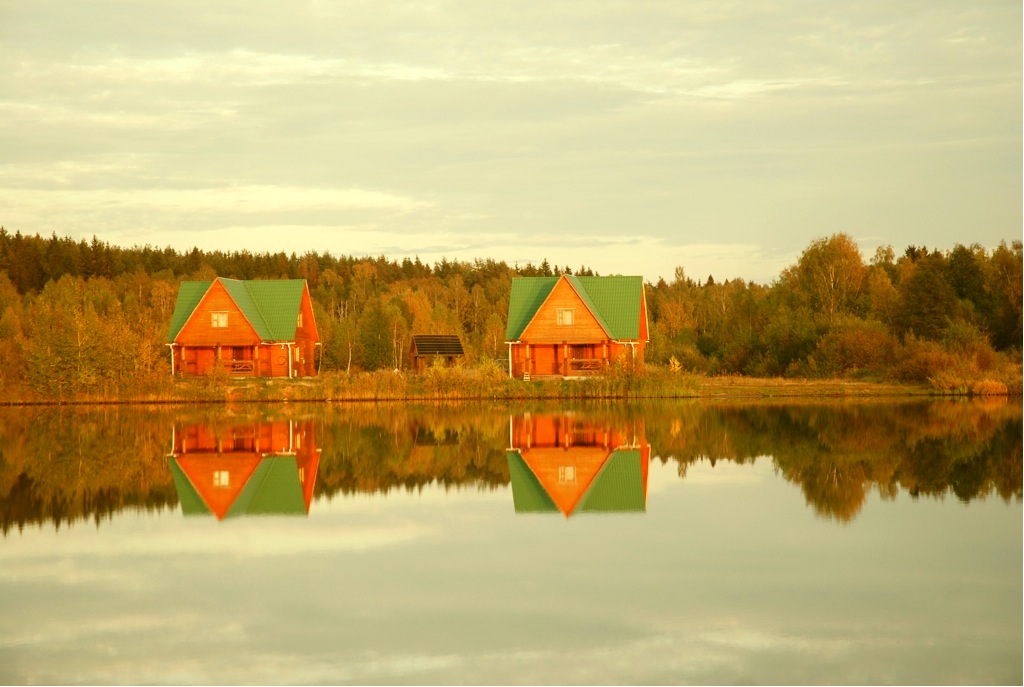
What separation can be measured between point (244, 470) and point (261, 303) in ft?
108

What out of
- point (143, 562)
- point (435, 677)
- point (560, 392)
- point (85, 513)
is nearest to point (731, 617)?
point (435, 677)

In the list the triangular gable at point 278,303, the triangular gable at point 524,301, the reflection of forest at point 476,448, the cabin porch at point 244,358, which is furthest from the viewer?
the triangular gable at point 278,303

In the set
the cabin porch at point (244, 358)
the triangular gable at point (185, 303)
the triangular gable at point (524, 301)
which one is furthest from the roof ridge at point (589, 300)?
the triangular gable at point (185, 303)

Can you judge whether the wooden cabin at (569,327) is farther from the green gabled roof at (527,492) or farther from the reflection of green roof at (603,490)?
the green gabled roof at (527,492)

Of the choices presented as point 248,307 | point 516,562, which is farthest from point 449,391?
point 516,562

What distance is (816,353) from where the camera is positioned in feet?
170

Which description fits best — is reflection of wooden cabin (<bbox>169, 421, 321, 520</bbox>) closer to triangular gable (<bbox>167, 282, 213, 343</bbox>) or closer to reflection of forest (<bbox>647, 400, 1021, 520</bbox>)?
reflection of forest (<bbox>647, 400, 1021, 520</bbox>)

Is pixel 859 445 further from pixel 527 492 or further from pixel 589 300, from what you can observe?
pixel 589 300

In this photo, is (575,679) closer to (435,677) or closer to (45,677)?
(435,677)

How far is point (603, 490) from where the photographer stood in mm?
16641

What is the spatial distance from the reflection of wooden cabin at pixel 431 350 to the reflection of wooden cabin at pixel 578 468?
25.4m

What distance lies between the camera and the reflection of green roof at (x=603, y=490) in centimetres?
1523

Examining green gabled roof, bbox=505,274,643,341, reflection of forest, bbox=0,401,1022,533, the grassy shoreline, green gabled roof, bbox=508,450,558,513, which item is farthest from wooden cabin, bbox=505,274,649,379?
green gabled roof, bbox=508,450,558,513

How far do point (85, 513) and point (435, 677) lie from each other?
909 centimetres
